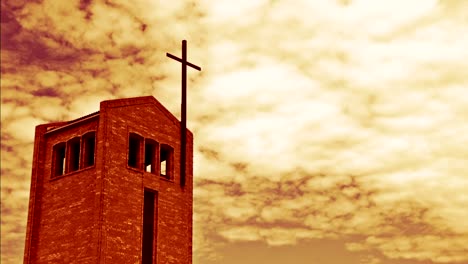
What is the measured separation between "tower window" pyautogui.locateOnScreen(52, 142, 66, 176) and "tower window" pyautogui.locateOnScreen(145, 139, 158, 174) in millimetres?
4262

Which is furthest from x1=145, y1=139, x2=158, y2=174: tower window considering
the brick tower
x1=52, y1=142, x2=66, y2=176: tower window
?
A: x1=52, y1=142, x2=66, y2=176: tower window

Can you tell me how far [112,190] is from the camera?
2841 cm

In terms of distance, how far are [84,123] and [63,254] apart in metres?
6.52

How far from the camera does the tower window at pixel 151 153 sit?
3112 centimetres

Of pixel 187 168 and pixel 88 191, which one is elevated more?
pixel 187 168

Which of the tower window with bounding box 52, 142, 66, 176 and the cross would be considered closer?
the tower window with bounding box 52, 142, 66, 176

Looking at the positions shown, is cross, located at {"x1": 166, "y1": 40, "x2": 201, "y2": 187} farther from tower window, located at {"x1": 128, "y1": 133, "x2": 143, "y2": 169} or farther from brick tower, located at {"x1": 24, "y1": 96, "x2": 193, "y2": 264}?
tower window, located at {"x1": 128, "y1": 133, "x2": 143, "y2": 169}

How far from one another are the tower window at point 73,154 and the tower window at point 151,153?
3.46 m

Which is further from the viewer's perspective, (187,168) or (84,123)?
(187,168)

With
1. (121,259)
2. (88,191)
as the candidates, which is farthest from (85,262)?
(88,191)

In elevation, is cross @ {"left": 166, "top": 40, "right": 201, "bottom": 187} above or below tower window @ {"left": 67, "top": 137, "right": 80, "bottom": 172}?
above

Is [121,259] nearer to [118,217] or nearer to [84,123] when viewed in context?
[118,217]

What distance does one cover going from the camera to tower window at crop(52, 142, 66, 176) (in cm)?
3123

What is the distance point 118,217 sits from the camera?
28.3 meters
